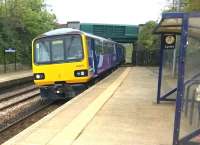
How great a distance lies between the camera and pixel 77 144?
26.1 ft

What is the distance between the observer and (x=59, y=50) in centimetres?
1833

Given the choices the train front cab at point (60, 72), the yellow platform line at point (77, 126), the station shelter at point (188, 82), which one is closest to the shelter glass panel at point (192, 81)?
the station shelter at point (188, 82)

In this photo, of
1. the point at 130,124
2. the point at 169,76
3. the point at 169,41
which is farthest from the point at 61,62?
the point at 130,124

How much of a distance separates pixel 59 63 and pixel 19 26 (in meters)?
22.9

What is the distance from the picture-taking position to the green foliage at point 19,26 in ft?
123

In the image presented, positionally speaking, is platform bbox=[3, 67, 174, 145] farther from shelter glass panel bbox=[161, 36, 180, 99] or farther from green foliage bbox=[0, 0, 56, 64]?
green foliage bbox=[0, 0, 56, 64]

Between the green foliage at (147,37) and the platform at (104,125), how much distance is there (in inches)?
1288

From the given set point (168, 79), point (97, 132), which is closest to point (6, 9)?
point (168, 79)

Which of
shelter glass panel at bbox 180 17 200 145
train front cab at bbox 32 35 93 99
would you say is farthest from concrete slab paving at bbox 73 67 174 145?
train front cab at bbox 32 35 93 99

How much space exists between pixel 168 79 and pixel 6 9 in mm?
27636

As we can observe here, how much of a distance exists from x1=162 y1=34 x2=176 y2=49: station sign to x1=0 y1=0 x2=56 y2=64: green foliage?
2403cm

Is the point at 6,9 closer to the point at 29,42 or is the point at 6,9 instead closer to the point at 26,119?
the point at 29,42

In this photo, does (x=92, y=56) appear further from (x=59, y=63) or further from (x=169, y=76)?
(x=169, y=76)

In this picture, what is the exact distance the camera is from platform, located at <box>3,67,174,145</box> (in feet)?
27.1
